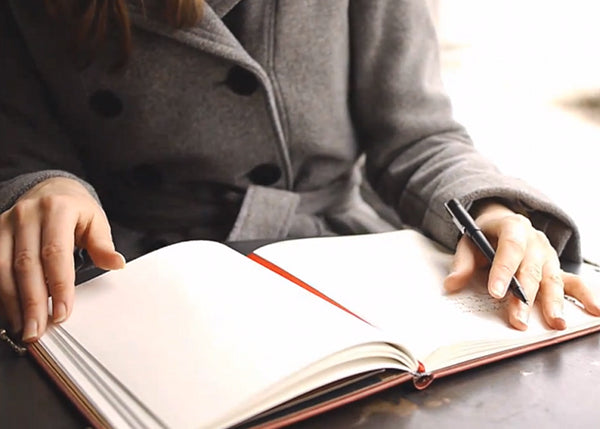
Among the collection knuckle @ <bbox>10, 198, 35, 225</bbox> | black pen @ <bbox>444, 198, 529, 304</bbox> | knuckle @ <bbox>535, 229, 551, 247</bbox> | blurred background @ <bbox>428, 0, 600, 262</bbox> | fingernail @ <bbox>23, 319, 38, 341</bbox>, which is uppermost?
knuckle @ <bbox>10, 198, 35, 225</bbox>

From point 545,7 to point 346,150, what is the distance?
2.33 ft

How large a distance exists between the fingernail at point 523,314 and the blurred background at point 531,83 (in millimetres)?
768

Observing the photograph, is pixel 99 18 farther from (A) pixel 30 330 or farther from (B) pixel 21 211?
(A) pixel 30 330

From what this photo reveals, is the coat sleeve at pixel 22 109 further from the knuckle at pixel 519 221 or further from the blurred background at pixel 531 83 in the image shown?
the blurred background at pixel 531 83

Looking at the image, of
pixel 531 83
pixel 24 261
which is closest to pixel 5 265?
pixel 24 261

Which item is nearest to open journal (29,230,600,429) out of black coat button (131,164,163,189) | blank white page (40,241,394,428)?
blank white page (40,241,394,428)

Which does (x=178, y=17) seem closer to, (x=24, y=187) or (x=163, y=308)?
(x=24, y=187)

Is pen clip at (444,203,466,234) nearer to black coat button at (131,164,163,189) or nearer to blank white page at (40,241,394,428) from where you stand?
blank white page at (40,241,394,428)

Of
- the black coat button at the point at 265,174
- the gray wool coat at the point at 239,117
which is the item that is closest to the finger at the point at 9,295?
the gray wool coat at the point at 239,117

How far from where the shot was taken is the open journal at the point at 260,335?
51 centimetres

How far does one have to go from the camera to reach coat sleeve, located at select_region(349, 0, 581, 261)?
36.5 inches

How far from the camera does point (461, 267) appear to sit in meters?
0.70

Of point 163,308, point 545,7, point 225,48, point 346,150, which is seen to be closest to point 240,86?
point 225,48

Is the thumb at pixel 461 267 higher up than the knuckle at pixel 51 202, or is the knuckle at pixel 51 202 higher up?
the knuckle at pixel 51 202
